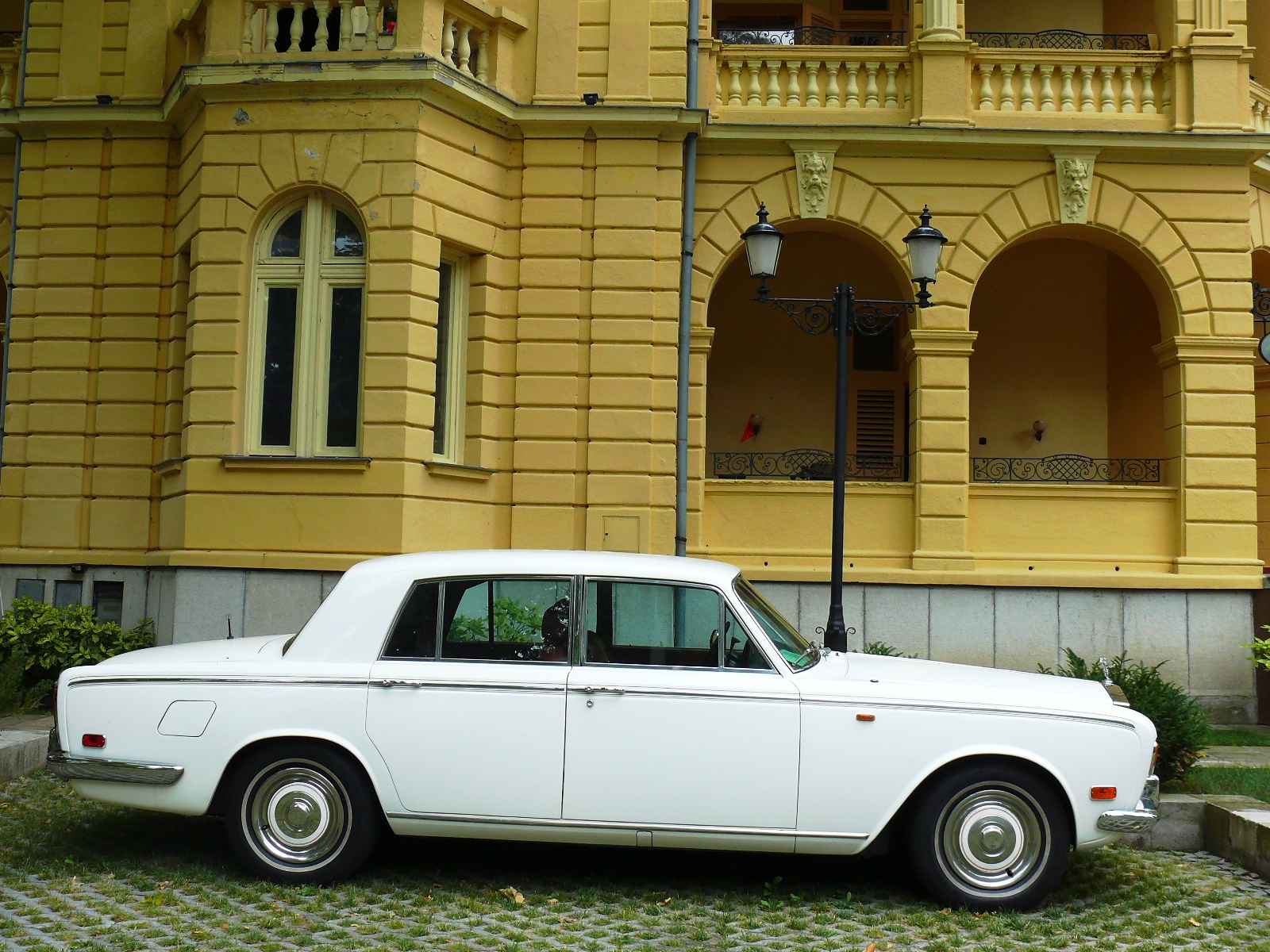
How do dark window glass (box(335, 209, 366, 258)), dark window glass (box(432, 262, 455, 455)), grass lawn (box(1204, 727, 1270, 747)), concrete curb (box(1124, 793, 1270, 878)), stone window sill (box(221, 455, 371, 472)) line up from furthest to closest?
dark window glass (box(432, 262, 455, 455)) < dark window glass (box(335, 209, 366, 258)) < stone window sill (box(221, 455, 371, 472)) < grass lawn (box(1204, 727, 1270, 747)) < concrete curb (box(1124, 793, 1270, 878))

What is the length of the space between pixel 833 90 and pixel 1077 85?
267 cm

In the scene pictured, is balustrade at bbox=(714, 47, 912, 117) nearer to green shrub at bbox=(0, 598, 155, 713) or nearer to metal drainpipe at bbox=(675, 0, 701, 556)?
metal drainpipe at bbox=(675, 0, 701, 556)

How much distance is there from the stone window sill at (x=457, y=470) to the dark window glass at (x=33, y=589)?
4578 mm

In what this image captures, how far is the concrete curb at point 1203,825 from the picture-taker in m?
6.94

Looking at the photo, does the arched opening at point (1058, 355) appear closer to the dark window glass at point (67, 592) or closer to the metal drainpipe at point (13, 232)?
the dark window glass at point (67, 592)

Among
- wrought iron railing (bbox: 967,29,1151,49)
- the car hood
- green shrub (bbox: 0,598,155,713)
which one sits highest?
wrought iron railing (bbox: 967,29,1151,49)

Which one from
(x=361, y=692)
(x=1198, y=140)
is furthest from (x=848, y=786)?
(x=1198, y=140)

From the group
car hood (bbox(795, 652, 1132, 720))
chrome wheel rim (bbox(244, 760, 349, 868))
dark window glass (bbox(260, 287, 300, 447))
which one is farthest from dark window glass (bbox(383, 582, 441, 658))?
dark window glass (bbox(260, 287, 300, 447))

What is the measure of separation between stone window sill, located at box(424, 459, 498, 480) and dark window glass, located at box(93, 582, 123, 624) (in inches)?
150

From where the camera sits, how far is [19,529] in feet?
42.8

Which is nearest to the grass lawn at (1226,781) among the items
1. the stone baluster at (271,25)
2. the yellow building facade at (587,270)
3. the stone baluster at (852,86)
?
the yellow building facade at (587,270)

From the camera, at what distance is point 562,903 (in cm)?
586

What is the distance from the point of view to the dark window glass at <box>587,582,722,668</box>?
596 centimetres

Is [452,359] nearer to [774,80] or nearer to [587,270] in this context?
[587,270]
